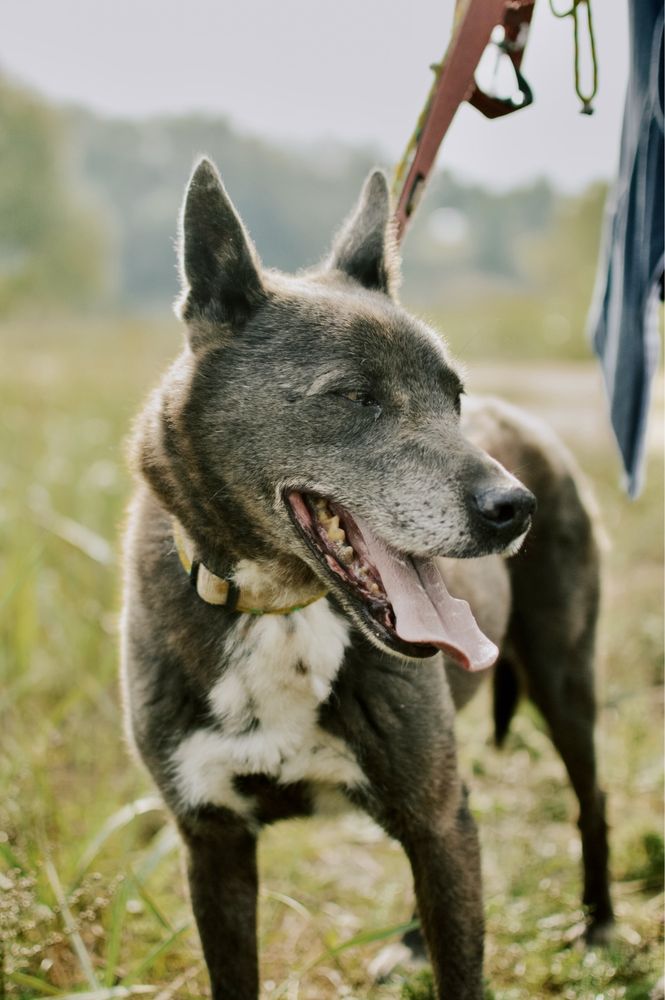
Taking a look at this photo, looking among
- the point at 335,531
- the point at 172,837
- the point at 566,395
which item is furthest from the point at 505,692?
the point at 566,395

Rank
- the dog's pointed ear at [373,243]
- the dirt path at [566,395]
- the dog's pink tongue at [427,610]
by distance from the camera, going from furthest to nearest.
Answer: the dirt path at [566,395] → the dog's pointed ear at [373,243] → the dog's pink tongue at [427,610]

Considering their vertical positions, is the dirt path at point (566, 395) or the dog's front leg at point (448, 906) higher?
the dirt path at point (566, 395)

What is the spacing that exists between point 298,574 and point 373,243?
96cm

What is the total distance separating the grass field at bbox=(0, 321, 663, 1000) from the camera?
285 centimetres

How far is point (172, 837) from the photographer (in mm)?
3176

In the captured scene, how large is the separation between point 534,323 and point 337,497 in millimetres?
20297

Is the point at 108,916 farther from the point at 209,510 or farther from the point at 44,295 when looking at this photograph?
the point at 44,295

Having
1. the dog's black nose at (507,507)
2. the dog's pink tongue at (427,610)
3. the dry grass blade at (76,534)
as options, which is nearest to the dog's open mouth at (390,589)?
the dog's pink tongue at (427,610)

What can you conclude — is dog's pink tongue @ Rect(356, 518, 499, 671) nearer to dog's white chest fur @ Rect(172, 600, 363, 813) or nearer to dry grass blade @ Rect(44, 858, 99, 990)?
dog's white chest fur @ Rect(172, 600, 363, 813)

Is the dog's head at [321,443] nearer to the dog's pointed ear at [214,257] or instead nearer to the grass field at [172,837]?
the dog's pointed ear at [214,257]

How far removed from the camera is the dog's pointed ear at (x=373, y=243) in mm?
2738

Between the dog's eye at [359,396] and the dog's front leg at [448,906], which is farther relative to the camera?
the dog's front leg at [448,906]

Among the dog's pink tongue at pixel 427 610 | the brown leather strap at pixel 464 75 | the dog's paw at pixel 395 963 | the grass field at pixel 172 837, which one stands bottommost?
the dog's paw at pixel 395 963

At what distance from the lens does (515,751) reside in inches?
180
